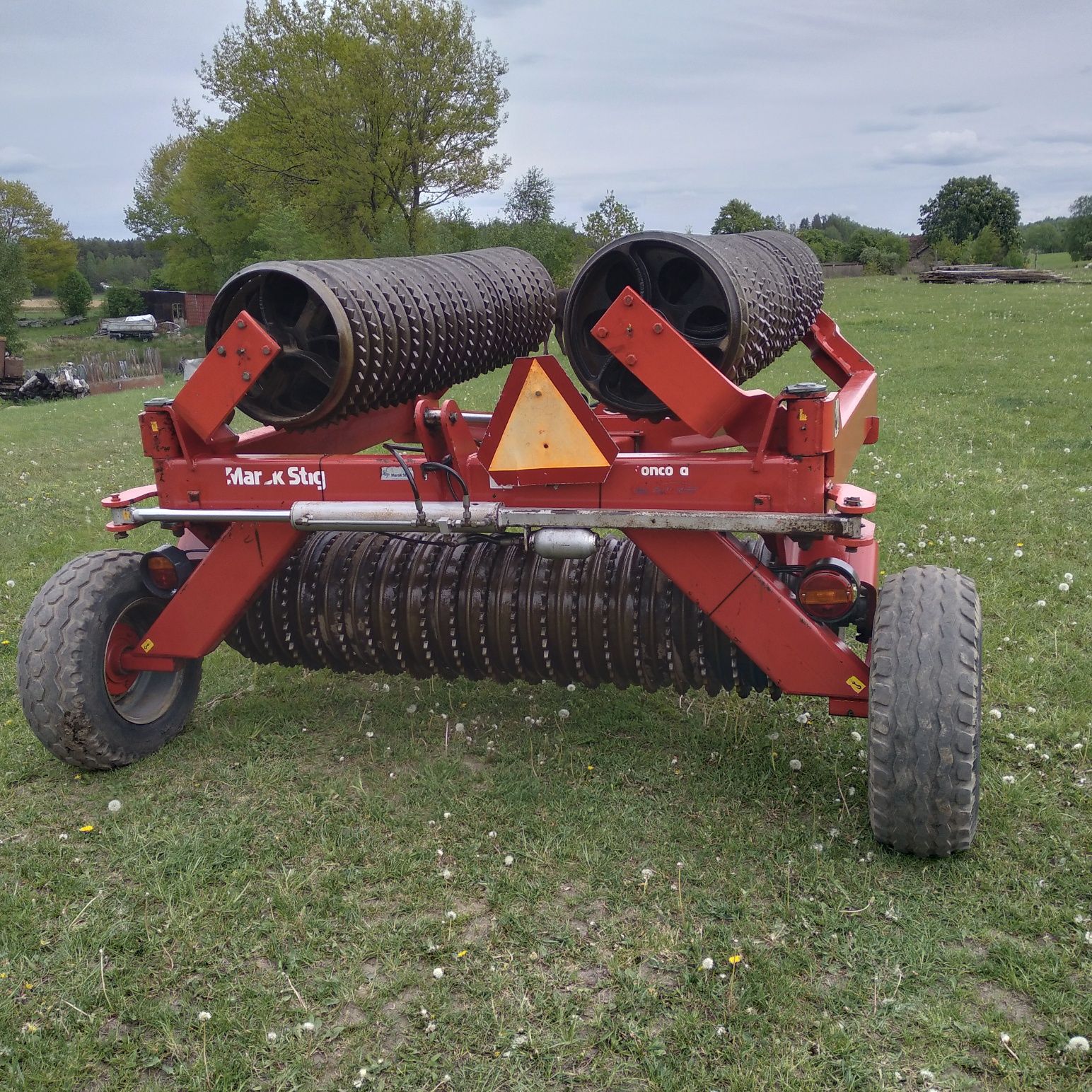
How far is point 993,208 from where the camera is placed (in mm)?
55969

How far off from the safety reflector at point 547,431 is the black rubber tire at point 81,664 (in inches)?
67.7

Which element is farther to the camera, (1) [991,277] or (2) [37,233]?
(2) [37,233]

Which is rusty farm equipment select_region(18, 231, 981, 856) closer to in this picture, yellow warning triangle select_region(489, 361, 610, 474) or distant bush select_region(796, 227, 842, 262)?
yellow warning triangle select_region(489, 361, 610, 474)

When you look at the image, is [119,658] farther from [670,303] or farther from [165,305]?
[165,305]

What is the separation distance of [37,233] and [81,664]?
76.5m

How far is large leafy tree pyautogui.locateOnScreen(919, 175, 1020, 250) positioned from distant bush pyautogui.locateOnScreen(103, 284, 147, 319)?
5515 cm

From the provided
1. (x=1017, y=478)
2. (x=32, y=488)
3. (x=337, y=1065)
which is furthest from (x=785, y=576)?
(x=32, y=488)

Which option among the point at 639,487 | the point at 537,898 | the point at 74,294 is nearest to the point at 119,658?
the point at 537,898

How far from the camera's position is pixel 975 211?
5653 cm

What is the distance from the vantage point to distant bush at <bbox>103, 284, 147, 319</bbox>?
2847 inches

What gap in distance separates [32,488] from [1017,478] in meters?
8.83

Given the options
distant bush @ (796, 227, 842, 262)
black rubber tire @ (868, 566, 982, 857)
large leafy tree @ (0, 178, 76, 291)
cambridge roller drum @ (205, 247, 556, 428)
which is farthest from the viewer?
large leafy tree @ (0, 178, 76, 291)

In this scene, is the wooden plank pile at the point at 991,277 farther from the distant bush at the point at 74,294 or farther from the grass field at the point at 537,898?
the distant bush at the point at 74,294

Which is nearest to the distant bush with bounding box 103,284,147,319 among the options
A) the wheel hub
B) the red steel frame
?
the wheel hub
